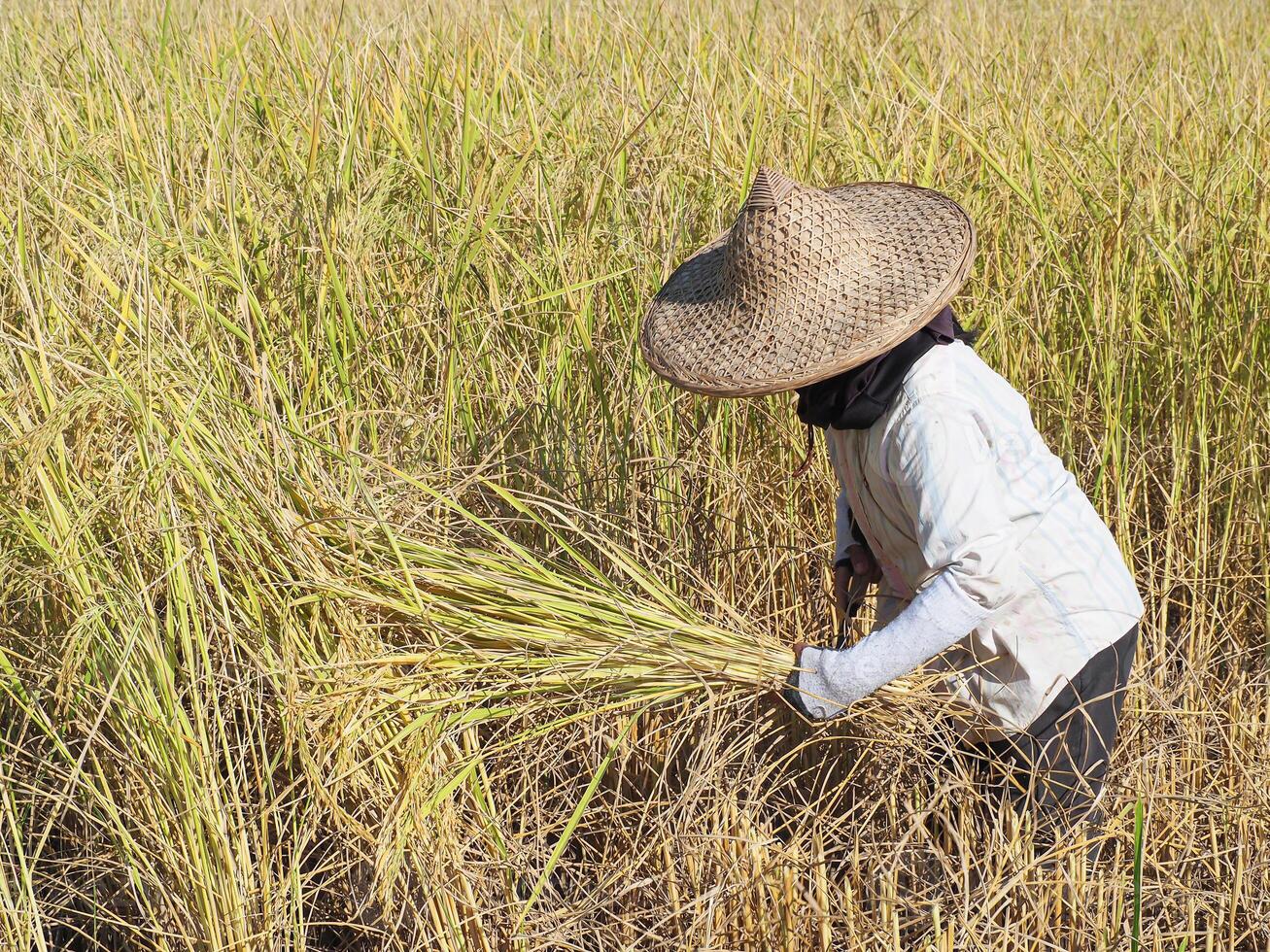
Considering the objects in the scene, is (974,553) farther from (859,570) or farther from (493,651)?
(493,651)

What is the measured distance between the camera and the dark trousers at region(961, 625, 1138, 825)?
152 cm

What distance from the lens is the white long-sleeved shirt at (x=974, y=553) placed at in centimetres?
130

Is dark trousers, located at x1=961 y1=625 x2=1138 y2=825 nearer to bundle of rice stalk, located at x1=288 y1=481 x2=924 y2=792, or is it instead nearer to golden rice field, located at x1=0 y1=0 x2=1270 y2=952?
golden rice field, located at x1=0 y1=0 x2=1270 y2=952

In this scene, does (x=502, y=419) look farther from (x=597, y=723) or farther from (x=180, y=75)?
(x=180, y=75)

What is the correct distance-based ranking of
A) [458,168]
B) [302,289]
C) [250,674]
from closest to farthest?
[250,674] < [302,289] < [458,168]

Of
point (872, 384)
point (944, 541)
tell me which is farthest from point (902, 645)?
point (872, 384)

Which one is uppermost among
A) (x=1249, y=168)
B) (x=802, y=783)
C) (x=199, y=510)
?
(x=1249, y=168)

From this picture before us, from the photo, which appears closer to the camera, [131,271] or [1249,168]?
[131,271]

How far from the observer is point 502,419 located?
1942 millimetres

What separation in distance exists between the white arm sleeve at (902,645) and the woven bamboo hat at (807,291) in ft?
0.90

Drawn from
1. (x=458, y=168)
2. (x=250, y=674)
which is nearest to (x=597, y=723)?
Answer: (x=250, y=674)

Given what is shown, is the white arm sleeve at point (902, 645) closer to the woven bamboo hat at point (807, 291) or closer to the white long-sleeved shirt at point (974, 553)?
the white long-sleeved shirt at point (974, 553)

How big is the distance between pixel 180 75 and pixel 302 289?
948 millimetres

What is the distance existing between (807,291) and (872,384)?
0.46ft
